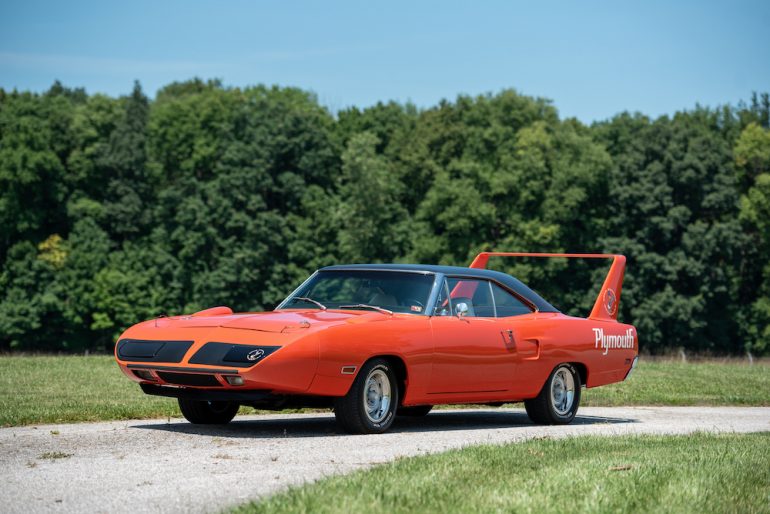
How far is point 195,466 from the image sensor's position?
8148 mm

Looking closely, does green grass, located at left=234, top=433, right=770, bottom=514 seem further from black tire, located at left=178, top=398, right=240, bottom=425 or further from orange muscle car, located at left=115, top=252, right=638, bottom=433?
black tire, located at left=178, top=398, right=240, bottom=425

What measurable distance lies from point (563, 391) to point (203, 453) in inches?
219

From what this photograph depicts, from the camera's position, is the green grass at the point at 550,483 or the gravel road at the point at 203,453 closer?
the green grass at the point at 550,483

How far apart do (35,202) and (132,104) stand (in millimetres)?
9942

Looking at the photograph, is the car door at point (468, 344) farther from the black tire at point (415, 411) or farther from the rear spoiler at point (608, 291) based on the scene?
the rear spoiler at point (608, 291)

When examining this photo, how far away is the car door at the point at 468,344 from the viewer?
1137 centimetres

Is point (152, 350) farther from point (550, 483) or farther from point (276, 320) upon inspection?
point (550, 483)

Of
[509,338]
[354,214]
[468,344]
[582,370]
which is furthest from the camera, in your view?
[354,214]

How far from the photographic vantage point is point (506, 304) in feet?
42.4

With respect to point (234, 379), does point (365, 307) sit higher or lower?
higher

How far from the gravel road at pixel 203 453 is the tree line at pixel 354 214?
45.3 m

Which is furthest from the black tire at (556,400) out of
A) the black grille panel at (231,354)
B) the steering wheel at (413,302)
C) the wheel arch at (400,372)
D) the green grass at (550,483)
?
the black grille panel at (231,354)

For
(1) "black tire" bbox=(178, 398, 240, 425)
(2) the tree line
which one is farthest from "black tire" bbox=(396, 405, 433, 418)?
(2) the tree line

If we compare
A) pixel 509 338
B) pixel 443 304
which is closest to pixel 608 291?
pixel 509 338
